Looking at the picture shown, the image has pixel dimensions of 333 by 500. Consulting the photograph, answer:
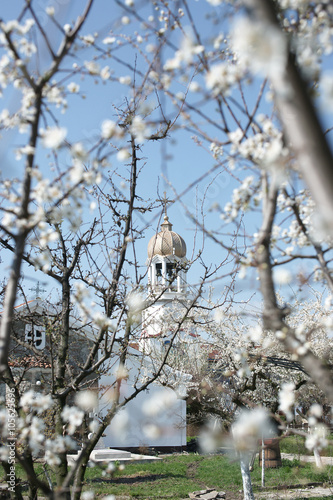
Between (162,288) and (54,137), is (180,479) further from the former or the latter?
(54,137)

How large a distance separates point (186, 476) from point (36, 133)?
1129 cm

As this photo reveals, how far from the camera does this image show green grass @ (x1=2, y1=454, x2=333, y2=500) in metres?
9.11

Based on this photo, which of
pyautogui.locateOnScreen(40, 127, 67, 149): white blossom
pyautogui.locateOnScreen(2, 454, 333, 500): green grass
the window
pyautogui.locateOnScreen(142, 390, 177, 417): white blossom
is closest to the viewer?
pyautogui.locateOnScreen(40, 127, 67, 149): white blossom

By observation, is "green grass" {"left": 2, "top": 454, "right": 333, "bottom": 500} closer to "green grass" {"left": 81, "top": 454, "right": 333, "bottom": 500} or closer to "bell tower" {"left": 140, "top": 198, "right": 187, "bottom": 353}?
"green grass" {"left": 81, "top": 454, "right": 333, "bottom": 500}

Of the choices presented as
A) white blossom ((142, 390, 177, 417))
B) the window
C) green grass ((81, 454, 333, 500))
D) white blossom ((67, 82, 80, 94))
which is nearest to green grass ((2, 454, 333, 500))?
green grass ((81, 454, 333, 500))

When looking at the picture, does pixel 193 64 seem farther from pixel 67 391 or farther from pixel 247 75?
pixel 67 391

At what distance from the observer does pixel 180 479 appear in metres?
10.7

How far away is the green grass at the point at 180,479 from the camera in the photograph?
29.9 ft

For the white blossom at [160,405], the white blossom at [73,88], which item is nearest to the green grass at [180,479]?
the white blossom at [160,405]

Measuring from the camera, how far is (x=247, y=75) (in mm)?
1690

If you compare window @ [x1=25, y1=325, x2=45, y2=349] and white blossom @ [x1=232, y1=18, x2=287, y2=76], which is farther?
window @ [x1=25, y1=325, x2=45, y2=349]

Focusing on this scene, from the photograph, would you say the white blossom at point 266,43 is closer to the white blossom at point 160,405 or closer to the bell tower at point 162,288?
the bell tower at point 162,288

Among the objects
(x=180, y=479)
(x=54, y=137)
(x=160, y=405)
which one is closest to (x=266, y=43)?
(x=54, y=137)

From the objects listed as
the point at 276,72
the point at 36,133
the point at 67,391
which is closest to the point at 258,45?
the point at 276,72
